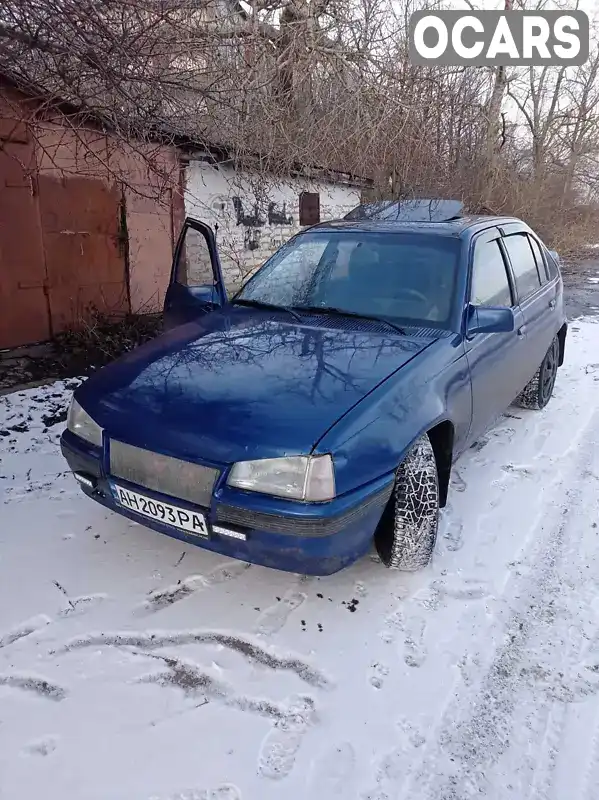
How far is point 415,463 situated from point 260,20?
841 cm

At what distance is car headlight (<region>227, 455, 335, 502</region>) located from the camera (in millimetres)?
2049

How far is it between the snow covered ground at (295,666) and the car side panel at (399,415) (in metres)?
0.65

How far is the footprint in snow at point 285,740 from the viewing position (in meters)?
1.74

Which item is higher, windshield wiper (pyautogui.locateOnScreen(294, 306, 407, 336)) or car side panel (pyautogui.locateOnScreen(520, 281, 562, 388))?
windshield wiper (pyautogui.locateOnScreen(294, 306, 407, 336))

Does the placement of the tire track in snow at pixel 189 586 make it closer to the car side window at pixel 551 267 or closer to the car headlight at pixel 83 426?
the car headlight at pixel 83 426

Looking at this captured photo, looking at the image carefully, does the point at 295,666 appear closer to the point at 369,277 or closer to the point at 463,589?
the point at 463,589

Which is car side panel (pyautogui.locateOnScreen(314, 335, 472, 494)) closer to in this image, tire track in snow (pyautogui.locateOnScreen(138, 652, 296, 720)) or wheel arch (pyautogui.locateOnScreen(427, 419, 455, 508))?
wheel arch (pyautogui.locateOnScreen(427, 419, 455, 508))

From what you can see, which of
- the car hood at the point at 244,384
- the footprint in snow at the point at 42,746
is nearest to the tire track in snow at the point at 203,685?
the footprint in snow at the point at 42,746

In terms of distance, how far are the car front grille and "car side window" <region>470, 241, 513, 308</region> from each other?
1805mm

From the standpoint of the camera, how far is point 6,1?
3438 mm

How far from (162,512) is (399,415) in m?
1.02

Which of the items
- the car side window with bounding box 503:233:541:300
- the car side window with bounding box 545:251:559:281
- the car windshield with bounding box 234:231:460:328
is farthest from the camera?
the car side window with bounding box 545:251:559:281

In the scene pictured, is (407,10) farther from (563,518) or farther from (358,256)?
(563,518)

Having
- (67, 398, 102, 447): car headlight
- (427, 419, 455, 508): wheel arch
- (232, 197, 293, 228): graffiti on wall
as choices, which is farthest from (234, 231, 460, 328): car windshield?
(232, 197, 293, 228): graffiti on wall
